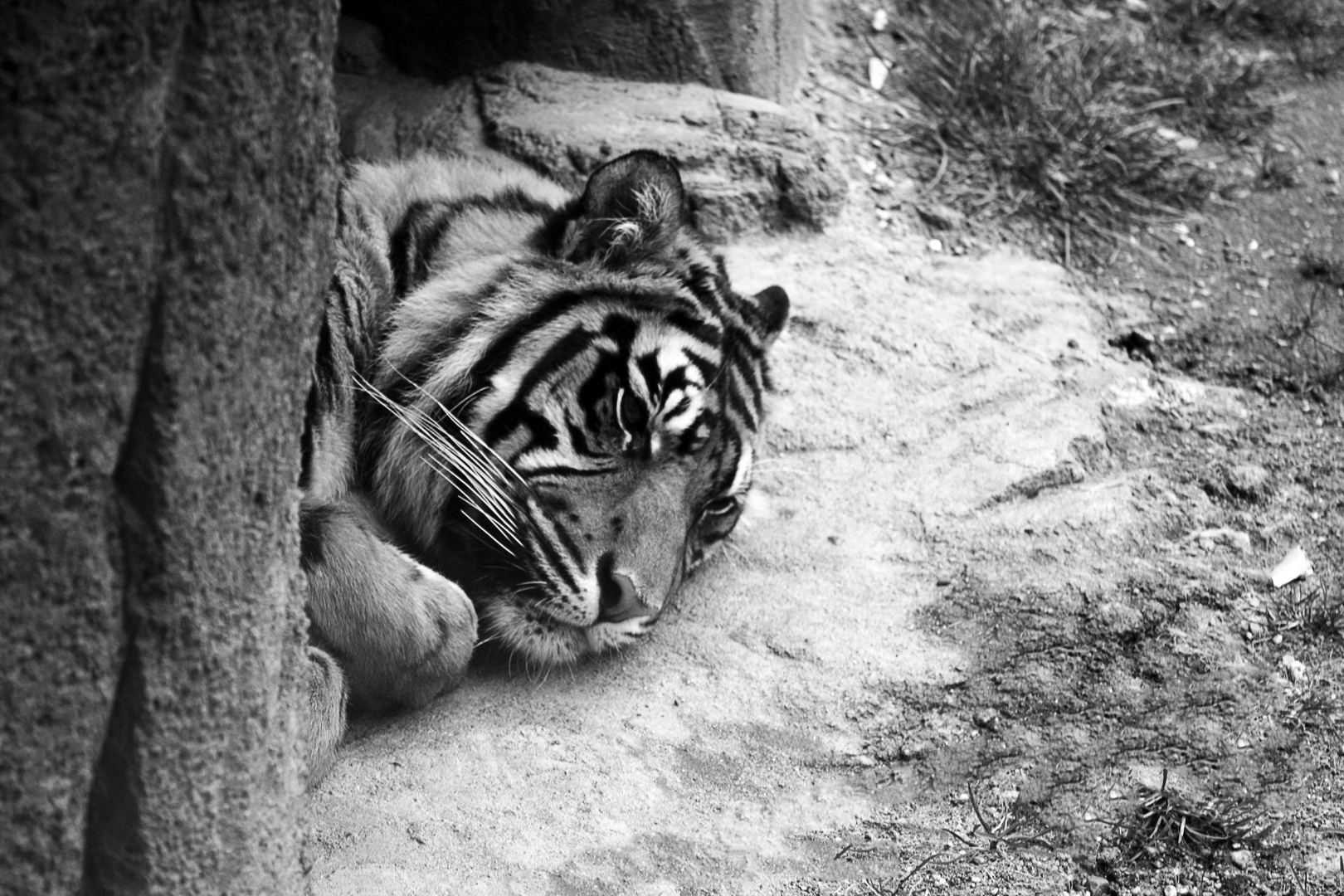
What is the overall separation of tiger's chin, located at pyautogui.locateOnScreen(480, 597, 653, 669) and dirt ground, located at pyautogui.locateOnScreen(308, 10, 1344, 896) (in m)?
0.09

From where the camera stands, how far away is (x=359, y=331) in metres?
3.14

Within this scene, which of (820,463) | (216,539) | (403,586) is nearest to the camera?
(216,539)

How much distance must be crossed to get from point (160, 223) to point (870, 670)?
221cm

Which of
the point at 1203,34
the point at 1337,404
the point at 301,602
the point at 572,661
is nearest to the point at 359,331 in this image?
the point at 572,661

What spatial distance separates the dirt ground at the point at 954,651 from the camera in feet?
8.77

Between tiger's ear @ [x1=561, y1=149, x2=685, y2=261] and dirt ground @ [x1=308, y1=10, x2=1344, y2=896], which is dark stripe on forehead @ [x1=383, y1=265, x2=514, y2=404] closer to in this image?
tiger's ear @ [x1=561, y1=149, x2=685, y2=261]

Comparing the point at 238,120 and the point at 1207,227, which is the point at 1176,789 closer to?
the point at 238,120

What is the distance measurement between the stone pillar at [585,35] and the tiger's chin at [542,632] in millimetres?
2256

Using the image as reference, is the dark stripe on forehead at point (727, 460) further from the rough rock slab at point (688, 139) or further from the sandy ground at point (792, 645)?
the rough rock slab at point (688, 139)

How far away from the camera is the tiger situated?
290 centimetres

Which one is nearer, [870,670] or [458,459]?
[458,459]

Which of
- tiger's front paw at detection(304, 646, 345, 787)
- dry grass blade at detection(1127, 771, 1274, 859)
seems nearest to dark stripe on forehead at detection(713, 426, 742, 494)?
tiger's front paw at detection(304, 646, 345, 787)

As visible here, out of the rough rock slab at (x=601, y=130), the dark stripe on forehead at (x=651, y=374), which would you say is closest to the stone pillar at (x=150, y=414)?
the dark stripe on forehead at (x=651, y=374)

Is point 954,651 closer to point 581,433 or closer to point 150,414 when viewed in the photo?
point 581,433
